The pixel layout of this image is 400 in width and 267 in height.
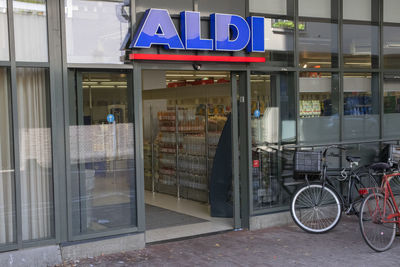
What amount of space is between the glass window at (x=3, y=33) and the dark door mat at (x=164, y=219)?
3610 mm

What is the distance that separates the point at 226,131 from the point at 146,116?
3.86 metres

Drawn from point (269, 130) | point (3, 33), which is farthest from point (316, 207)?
point (3, 33)

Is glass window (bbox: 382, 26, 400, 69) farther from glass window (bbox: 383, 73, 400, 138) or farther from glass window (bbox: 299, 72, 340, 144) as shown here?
glass window (bbox: 299, 72, 340, 144)

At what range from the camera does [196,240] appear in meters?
7.52

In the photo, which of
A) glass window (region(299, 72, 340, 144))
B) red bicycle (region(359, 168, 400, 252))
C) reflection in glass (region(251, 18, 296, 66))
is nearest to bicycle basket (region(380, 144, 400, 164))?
glass window (region(299, 72, 340, 144))

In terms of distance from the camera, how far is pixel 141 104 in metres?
6.91

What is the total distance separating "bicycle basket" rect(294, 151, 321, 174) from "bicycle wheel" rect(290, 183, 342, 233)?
0.23 meters

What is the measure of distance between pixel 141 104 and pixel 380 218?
11.5 feet

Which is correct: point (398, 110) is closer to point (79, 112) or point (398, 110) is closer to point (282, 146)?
point (282, 146)

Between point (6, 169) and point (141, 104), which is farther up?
point (141, 104)

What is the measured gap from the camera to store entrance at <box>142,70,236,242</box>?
8844 millimetres

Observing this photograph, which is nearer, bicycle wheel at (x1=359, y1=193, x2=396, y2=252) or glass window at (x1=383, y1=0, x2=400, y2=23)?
bicycle wheel at (x1=359, y1=193, x2=396, y2=252)

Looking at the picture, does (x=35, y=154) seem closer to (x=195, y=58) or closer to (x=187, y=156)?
(x=195, y=58)

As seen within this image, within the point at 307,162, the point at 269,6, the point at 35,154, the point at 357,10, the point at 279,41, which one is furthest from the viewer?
the point at 357,10
